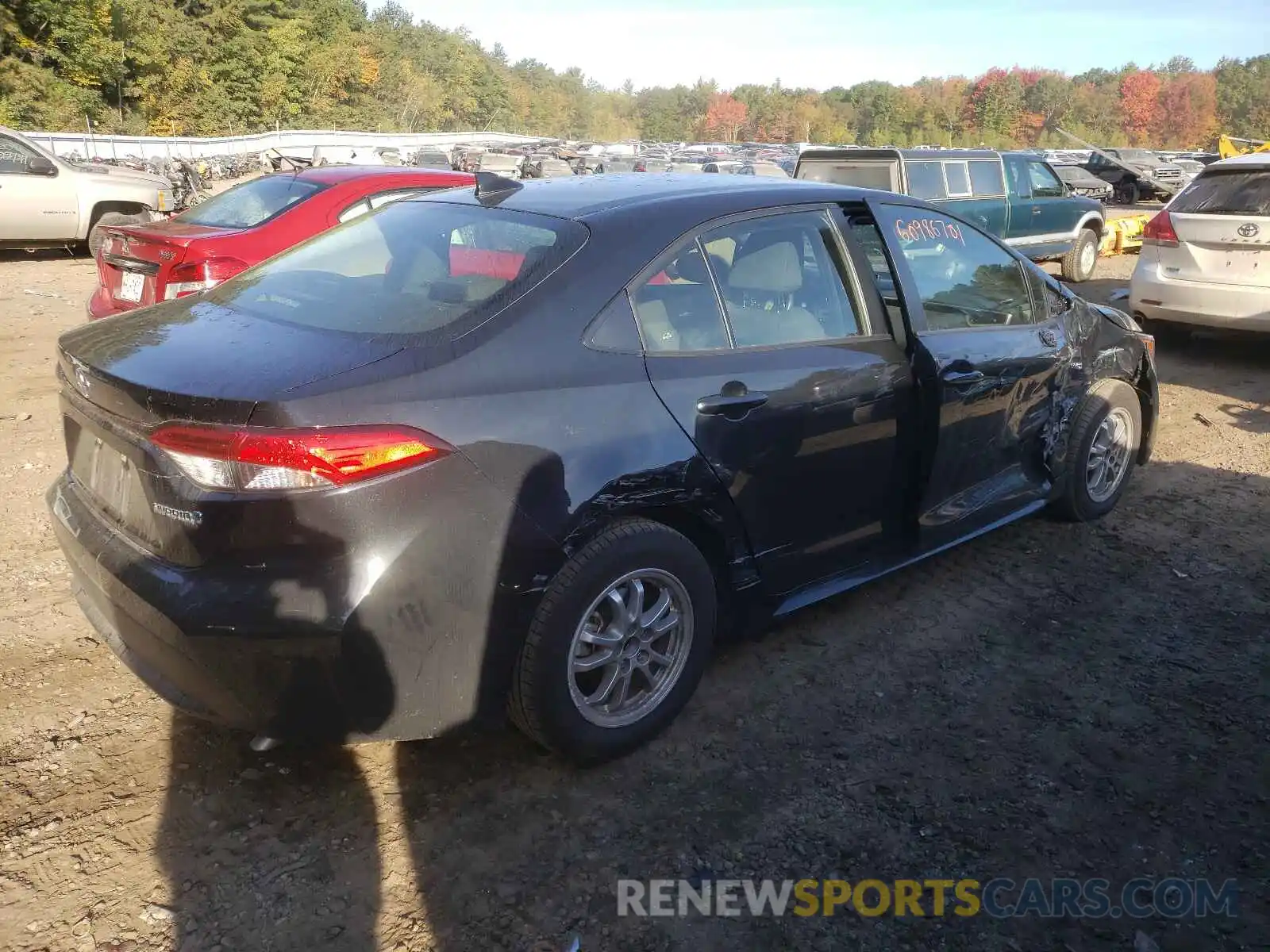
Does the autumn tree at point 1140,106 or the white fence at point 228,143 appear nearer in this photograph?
the white fence at point 228,143

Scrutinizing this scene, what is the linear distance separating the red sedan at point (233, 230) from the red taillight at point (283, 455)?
3.74m

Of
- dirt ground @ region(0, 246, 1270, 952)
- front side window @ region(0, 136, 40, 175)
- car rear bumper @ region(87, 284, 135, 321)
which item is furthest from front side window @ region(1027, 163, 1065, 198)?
front side window @ region(0, 136, 40, 175)

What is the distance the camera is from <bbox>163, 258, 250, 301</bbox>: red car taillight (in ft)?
20.6

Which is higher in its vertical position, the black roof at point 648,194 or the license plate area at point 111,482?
the black roof at point 648,194

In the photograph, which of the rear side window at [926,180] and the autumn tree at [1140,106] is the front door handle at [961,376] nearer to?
the rear side window at [926,180]

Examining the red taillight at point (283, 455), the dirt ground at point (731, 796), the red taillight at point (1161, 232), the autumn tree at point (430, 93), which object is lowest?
the dirt ground at point (731, 796)

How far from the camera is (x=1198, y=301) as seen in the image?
7961mm

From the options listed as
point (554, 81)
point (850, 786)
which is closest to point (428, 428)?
point (850, 786)

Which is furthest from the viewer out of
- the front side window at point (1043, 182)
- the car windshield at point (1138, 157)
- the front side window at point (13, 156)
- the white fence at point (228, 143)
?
the white fence at point (228, 143)

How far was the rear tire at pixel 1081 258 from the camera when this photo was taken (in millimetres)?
13422

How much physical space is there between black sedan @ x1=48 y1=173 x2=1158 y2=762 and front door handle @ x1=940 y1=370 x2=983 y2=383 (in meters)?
0.02

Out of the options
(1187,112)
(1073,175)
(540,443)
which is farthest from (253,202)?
(1187,112)

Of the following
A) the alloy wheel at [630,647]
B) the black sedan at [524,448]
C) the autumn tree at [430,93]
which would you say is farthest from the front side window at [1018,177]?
the autumn tree at [430,93]

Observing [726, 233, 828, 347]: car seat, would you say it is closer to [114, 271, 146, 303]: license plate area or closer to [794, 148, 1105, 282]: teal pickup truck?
[114, 271, 146, 303]: license plate area
